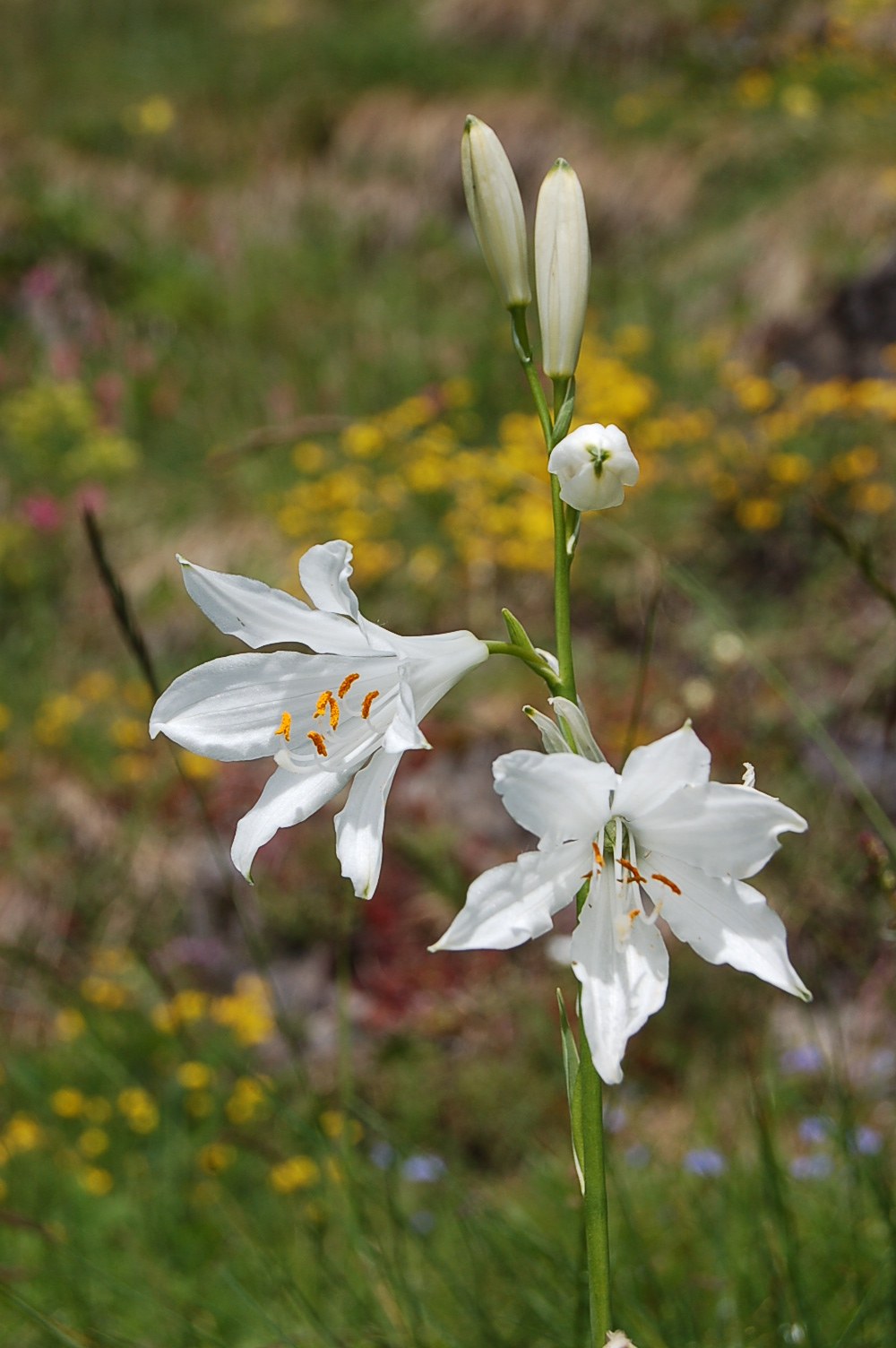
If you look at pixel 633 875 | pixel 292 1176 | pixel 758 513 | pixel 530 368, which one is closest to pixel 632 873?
pixel 633 875

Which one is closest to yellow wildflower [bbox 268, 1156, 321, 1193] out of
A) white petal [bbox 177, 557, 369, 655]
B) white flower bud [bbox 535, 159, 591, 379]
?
white petal [bbox 177, 557, 369, 655]

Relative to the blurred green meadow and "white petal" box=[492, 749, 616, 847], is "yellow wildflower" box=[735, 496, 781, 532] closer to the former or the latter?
the blurred green meadow

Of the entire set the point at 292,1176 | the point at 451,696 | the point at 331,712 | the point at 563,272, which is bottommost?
the point at 451,696

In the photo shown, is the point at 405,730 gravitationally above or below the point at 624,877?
above

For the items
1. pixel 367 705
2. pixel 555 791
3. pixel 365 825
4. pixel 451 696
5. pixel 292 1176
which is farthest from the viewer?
pixel 451 696

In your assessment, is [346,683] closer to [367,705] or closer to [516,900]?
[367,705]

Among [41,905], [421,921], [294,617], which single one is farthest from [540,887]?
[41,905]

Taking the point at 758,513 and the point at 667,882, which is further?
the point at 758,513
